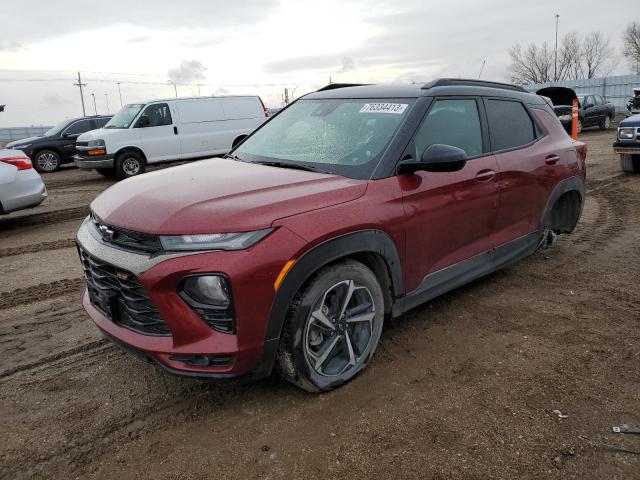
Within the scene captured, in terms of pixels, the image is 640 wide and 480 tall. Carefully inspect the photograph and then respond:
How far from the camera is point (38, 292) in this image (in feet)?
16.3

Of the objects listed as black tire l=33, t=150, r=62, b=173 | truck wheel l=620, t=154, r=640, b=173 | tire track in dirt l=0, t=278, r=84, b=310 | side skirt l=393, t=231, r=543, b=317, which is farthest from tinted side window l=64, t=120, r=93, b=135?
side skirt l=393, t=231, r=543, b=317

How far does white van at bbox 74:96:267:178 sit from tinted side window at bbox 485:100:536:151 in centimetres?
909

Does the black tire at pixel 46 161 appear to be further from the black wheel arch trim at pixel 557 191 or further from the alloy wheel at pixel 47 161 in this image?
the black wheel arch trim at pixel 557 191

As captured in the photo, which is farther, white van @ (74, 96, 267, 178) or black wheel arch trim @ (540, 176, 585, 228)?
white van @ (74, 96, 267, 178)

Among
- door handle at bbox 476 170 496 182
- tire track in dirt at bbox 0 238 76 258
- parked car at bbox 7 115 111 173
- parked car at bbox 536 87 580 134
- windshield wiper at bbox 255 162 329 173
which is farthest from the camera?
parked car at bbox 536 87 580 134

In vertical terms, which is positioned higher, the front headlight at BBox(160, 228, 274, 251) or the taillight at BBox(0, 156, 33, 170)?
the taillight at BBox(0, 156, 33, 170)

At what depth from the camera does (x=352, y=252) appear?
2930mm

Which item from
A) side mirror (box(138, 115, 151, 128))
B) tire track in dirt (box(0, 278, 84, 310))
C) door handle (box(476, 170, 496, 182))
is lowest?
tire track in dirt (box(0, 278, 84, 310))

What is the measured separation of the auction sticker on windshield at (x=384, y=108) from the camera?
3553 millimetres

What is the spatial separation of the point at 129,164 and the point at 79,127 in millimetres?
4588

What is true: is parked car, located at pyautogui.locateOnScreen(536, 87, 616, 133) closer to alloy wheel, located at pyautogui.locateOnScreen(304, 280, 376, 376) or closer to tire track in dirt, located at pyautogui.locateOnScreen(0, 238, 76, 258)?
tire track in dirt, located at pyautogui.locateOnScreen(0, 238, 76, 258)

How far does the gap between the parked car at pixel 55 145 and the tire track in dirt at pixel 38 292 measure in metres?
12.3

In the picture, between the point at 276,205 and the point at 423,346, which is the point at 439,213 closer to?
the point at 423,346

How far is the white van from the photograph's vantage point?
12.8 m
